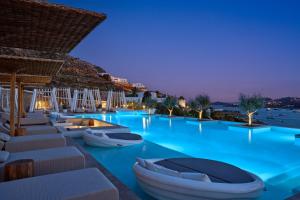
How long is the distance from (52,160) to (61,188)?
111 centimetres

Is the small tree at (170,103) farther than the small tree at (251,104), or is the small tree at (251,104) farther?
the small tree at (170,103)

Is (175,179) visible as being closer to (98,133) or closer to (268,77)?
(98,133)

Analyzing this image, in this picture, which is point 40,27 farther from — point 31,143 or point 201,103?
point 201,103

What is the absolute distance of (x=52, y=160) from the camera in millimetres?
3234

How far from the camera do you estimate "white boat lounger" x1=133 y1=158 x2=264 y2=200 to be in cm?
326

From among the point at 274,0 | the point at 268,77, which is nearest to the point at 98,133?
the point at 274,0

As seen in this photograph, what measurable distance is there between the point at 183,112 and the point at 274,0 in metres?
12.1

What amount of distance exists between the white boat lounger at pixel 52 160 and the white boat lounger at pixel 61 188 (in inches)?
28.0

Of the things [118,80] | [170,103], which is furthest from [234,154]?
[118,80]

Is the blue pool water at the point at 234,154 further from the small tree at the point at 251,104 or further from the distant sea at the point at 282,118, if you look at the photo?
the distant sea at the point at 282,118

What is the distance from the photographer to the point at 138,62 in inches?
1528

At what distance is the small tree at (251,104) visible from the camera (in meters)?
13.0

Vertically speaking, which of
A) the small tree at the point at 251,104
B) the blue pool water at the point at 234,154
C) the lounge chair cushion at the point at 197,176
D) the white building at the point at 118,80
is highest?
the white building at the point at 118,80

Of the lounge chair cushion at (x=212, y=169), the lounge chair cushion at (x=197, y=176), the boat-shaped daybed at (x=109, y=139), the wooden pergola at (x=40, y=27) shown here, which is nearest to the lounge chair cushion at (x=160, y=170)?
the lounge chair cushion at (x=197, y=176)
